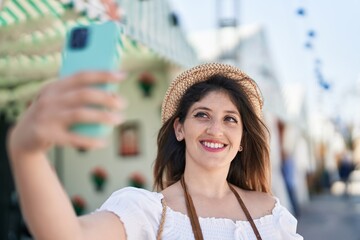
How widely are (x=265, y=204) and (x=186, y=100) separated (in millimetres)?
520

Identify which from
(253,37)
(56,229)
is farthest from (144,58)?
(56,229)

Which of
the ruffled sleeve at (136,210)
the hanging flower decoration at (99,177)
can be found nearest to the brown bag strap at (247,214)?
the ruffled sleeve at (136,210)

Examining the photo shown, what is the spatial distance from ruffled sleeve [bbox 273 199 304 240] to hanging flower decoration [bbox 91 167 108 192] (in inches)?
206

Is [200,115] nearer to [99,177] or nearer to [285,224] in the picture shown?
[285,224]

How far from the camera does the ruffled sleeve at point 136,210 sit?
1.40 m

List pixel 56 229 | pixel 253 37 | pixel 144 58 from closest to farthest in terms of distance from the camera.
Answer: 1. pixel 56 229
2. pixel 144 58
3. pixel 253 37

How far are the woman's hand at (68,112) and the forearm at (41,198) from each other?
0.16ft

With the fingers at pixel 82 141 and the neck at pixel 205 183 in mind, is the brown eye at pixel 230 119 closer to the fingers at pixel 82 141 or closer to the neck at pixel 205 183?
the neck at pixel 205 183

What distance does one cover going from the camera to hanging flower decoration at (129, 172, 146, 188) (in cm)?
660

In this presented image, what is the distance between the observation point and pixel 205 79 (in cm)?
198

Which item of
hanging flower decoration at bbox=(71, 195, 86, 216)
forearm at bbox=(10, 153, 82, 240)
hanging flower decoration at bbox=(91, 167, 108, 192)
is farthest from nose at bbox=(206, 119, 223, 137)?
hanging flower decoration at bbox=(71, 195, 86, 216)

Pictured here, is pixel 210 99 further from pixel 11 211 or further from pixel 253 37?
pixel 253 37

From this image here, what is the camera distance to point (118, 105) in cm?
72

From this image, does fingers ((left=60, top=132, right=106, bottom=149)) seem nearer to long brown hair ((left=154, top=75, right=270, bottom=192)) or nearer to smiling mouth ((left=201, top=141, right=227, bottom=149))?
smiling mouth ((left=201, top=141, right=227, bottom=149))
